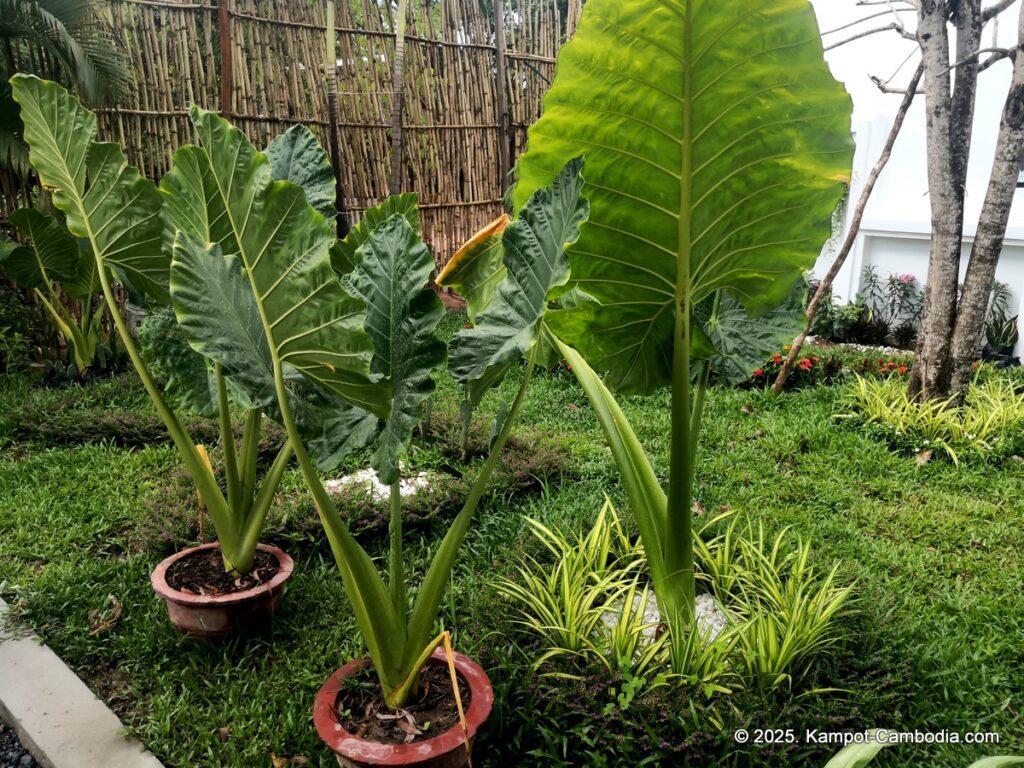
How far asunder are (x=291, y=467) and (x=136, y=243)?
1.49 meters

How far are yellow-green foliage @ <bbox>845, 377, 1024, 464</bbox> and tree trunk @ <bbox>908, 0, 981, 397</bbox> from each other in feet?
0.60

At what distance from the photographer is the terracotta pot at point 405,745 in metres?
1.45

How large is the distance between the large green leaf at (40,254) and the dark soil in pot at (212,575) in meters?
2.70

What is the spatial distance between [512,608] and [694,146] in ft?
4.52

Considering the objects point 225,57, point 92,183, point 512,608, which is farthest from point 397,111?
point 512,608

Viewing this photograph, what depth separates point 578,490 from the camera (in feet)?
10.4

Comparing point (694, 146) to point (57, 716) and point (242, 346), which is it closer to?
point (242, 346)

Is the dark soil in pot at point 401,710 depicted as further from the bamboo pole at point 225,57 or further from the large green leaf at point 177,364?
the bamboo pole at point 225,57

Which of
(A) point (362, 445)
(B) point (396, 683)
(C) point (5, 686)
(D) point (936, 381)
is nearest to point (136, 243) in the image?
(A) point (362, 445)

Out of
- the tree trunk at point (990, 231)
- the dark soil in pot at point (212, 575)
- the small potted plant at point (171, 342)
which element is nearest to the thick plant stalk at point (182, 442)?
the small potted plant at point (171, 342)

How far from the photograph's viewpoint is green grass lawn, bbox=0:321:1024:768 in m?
1.76

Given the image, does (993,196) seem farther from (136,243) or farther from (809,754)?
(136,243)

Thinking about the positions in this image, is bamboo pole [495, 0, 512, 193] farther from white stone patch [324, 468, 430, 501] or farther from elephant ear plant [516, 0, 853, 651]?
elephant ear plant [516, 0, 853, 651]

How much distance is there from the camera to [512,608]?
219 cm
